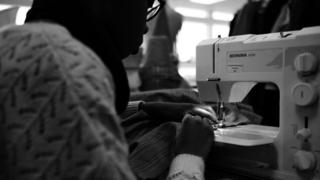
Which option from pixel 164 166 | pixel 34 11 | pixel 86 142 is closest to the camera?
pixel 86 142

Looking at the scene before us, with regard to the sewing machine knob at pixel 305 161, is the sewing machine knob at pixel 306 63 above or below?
above

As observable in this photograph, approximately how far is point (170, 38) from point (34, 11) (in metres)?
1.92

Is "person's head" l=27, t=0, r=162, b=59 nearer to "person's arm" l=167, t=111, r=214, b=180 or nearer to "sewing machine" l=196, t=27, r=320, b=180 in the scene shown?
"person's arm" l=167, t=111, r=214, b=180

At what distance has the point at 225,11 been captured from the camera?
15.7 feet

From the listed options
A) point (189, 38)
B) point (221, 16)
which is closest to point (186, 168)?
point (189, 38)

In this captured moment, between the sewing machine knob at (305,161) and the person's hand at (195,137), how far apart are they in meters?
0.23

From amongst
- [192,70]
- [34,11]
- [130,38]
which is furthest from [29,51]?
[192,70]

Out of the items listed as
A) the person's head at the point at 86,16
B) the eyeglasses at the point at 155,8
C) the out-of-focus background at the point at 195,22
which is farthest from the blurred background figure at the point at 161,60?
the person's head at the point at 86,16

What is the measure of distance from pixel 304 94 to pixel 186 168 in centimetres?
37

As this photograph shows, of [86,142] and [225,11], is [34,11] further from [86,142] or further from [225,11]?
[225,11]

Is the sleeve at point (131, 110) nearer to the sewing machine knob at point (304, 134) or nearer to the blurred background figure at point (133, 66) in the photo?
the sewing machine knob at point (304, 134)

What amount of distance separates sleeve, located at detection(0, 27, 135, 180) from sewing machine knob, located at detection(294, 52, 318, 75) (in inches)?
25.4

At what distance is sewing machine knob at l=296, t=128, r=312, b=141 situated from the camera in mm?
883

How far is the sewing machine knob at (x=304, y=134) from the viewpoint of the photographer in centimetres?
88
